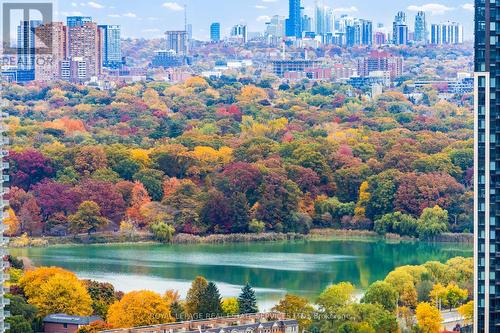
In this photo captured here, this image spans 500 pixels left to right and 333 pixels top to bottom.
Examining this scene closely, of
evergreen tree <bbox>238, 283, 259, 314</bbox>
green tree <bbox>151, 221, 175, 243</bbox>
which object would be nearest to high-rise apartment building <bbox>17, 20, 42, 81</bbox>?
green tree <bbox>151, 221, 175, 243</bbox>

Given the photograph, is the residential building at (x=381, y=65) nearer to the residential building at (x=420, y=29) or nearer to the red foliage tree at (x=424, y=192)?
the residential building at (x=420, y=29)

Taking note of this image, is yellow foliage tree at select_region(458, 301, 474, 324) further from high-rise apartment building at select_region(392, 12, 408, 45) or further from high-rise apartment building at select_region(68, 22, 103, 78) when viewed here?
high-rise apartment building at select_region(392, 12, 408, 45)

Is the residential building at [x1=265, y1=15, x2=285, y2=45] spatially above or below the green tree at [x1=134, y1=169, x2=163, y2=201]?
above

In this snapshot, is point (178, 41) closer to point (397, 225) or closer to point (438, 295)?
point (397, 225)

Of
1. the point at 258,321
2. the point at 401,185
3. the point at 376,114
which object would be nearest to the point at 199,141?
the point at 401,185

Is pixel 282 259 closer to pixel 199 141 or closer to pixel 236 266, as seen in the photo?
pixel 236 266

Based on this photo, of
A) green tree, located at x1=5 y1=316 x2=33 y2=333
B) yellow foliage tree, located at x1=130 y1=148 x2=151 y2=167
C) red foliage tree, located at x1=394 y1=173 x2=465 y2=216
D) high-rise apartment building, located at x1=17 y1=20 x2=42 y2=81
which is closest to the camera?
green tree, located at x1=5 y1=316 x2=33 y2=333

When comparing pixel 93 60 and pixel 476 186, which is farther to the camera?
pixel 93 60

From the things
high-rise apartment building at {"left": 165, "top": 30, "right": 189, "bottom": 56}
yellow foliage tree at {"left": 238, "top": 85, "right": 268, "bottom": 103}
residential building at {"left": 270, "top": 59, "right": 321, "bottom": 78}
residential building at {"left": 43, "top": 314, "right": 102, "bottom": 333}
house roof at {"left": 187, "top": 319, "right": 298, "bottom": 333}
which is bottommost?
residential building at {"left": 43, "top": 314, "right": 102, "bottom": 333}
